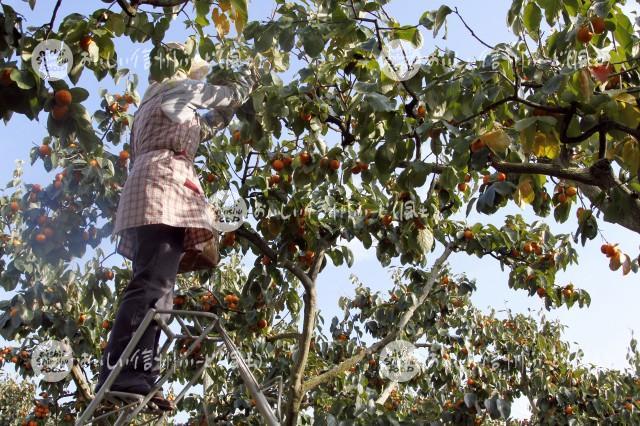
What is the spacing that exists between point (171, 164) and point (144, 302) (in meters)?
0.50

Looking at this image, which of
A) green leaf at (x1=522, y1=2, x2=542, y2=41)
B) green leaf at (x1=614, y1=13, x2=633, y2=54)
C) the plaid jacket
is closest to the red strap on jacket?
the plaid jacket

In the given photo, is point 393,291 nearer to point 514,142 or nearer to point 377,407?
point 377,407

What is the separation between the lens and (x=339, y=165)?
9.62 feet

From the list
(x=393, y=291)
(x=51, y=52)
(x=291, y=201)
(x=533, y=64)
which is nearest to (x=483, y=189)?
(x=533, y=64)

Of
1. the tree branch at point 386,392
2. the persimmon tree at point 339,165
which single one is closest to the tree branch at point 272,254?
the persimmon tree at point 339,165

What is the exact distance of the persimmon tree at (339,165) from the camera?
201 centimetres

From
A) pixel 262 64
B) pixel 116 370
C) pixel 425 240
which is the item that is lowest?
pixel 116 370

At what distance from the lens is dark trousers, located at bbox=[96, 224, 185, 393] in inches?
71.4

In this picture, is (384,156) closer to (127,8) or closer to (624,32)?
(624,32)

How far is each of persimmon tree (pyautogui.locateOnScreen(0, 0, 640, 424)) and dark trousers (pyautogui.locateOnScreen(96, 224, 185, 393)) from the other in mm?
376

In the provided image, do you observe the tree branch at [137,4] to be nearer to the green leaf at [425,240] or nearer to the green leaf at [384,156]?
the green leaf at [384,156]

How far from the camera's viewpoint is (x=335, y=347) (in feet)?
20.1

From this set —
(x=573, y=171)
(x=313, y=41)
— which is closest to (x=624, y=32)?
(x=573, y=171)

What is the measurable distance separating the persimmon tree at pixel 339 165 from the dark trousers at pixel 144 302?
376 mm
